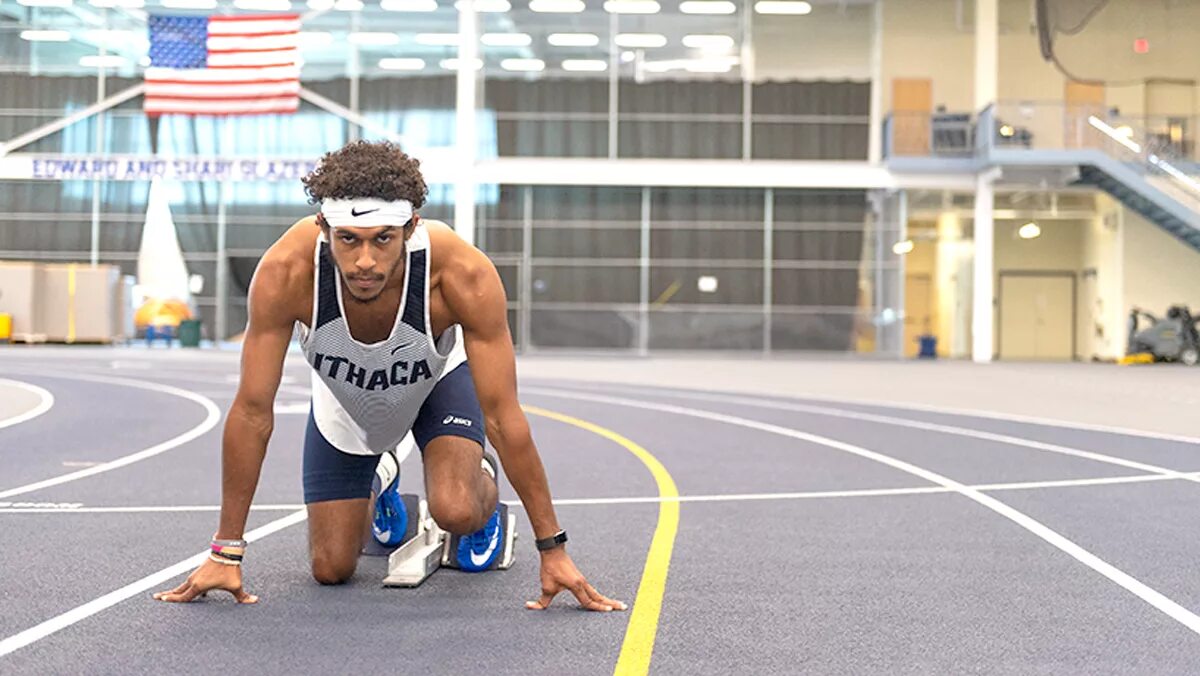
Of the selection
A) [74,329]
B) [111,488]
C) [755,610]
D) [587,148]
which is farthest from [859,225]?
[755,610]

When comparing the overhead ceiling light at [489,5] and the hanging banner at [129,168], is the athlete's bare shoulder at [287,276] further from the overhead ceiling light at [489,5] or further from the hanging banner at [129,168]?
the overhead ceiling light at [489,5]

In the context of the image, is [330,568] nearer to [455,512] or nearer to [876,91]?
[455,512]

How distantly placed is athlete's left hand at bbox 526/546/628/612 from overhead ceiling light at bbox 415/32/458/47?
36813 millimetres

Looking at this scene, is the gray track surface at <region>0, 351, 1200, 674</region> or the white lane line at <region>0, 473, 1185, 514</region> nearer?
the gray track surface at <region>0, 351, 1200, 674</region>

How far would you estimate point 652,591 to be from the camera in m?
5.70

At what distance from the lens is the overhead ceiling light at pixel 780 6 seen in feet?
133

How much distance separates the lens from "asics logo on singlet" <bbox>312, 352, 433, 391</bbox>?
17.6 ft

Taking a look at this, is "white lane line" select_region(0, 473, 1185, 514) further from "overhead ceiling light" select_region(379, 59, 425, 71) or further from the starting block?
"overhead ceiling light" select_region(379, 59, 425, 71)

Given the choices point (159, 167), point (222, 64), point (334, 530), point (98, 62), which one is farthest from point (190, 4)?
point (334, 530)

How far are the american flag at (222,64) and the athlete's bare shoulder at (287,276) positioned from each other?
31.9m

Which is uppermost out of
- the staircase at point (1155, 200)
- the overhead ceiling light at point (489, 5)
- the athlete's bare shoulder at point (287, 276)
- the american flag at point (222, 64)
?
the overhead ceiling light at point (489, 5)

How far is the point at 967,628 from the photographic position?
5.04 meters

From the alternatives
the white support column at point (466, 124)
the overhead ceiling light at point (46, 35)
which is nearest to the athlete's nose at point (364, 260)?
the white support column at point (466, 124)

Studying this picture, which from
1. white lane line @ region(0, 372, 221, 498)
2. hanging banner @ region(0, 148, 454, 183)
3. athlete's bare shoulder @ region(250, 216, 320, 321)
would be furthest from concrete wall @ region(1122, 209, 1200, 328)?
athlete's bare shoulder @ region(250, 216, 320, 321)
